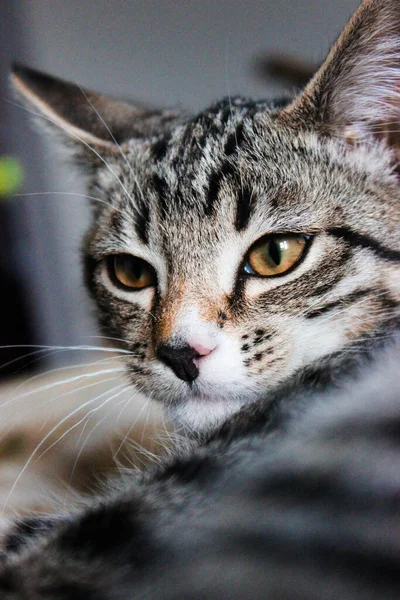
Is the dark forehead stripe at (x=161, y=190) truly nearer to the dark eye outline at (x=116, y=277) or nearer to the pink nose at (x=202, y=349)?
the dark eye outline at (x=116, y=277)

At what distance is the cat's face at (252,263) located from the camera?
1.71 feet

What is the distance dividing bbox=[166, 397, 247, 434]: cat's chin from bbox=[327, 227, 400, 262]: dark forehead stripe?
0.19 meters

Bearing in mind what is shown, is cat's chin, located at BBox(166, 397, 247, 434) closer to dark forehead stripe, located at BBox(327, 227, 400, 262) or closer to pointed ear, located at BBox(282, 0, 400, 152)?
dark forehead stripe, located at BBox(327, 227, 400, 262)

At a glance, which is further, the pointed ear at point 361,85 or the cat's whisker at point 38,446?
the cat's whisker at point 38,446

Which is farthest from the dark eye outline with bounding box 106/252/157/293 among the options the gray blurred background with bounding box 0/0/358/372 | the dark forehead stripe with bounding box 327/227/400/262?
the dark forehead stripe with bounding box 327/227/400/262

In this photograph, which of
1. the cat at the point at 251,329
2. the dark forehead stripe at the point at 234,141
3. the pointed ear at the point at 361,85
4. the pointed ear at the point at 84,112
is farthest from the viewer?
the pointed ear at the point at 84,112

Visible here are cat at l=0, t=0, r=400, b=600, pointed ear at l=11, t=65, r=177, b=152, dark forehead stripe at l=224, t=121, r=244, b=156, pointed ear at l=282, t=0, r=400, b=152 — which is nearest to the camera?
cat at l=0, t=0, r=400, b=600

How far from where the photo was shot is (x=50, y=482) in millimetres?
658

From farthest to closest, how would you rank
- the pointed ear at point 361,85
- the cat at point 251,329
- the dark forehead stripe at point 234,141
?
the dark forehead stripe at point 234,141 → the pointed ear at point 361,85 → the cat at point 251,329

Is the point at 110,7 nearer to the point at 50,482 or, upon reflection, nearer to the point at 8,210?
the point at 8,210

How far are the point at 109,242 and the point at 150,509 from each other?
0.38 meters

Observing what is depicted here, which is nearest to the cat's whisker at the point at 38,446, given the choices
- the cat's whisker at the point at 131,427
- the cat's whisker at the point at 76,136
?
the cat's whisker at the point at 131,427

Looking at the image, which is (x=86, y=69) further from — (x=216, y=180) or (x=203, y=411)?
(x=203, y=411)

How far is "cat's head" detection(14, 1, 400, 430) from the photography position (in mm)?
521
